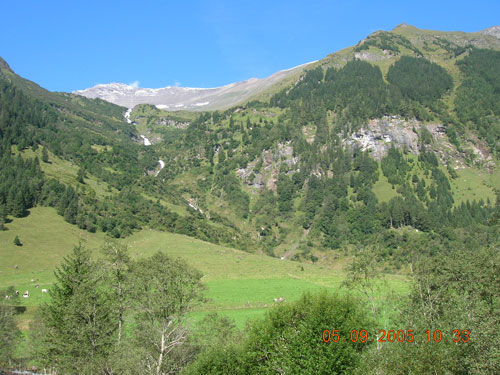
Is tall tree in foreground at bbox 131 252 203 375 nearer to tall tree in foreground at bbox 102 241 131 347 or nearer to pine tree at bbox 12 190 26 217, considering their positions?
tall tree in foreground at bbox 102 241 131 347

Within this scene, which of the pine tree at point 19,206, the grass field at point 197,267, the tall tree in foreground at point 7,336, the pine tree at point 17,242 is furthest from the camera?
the pine tree at point 19,206

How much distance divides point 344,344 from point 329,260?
5991 inches

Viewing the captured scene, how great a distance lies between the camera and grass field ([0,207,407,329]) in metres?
92.4

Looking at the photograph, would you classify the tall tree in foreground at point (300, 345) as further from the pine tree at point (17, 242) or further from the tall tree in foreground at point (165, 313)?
the pine tree at point (17, 242)

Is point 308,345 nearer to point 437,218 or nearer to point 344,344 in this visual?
point 344,344

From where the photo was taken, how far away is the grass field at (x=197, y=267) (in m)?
92.4

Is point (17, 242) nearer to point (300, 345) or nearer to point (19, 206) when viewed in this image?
point (19, 206)

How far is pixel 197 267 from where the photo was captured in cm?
13138

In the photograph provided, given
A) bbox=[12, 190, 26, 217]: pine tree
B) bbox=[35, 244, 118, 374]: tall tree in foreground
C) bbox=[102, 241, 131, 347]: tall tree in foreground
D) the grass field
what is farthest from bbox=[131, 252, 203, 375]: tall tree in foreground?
bbox=[12, 190, 26, 217]: pine tree

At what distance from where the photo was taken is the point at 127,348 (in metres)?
40.1

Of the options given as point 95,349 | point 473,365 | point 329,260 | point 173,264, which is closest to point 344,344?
point 473,365

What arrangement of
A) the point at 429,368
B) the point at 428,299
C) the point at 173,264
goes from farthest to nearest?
the point at 173,264 < the point at 428,299 < the point at 429,368
